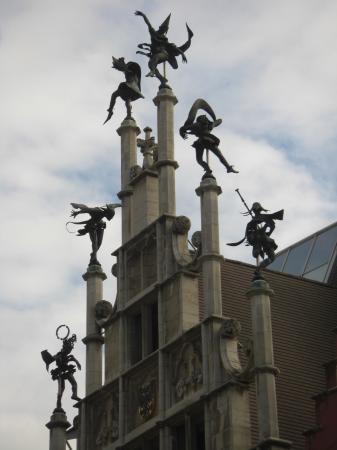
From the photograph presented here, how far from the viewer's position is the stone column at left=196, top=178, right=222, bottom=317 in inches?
1481

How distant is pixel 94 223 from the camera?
44094 mm

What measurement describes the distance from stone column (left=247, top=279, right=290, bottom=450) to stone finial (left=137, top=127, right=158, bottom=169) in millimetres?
7187

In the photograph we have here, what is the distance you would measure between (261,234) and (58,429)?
901cm

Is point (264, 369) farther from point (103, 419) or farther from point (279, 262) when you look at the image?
point (279, 262)

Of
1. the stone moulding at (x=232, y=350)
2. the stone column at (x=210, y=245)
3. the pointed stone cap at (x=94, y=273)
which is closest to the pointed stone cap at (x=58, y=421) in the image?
the pointed stone cap at (x=94, y=273)

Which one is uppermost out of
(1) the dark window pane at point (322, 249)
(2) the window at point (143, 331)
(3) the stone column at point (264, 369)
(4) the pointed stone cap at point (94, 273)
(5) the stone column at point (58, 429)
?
(1) the dark window pane at point (322, 249)

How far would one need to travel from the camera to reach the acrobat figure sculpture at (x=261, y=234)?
37344 mm

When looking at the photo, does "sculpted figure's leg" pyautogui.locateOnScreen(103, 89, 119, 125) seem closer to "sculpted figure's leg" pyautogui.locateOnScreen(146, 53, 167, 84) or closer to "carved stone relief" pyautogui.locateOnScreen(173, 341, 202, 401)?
"sculpted figure's leg" pyautogui.locateOnScreen(146, 53, 167, 84)

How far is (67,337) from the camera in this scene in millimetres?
43312

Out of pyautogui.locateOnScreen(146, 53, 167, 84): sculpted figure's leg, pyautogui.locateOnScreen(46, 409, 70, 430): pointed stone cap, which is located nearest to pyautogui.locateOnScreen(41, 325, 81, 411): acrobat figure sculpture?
pyautogui.locateOnScreen(46, 409, 70, 430): pointed stone cap

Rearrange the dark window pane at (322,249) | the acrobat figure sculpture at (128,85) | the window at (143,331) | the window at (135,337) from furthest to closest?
1. the dark window pane at (322,249)
2. the acrobat figure sculpture at (128,85)
3. the window at (135,337)
4. the window at (143,331)

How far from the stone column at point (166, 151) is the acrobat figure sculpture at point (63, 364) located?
4.83m

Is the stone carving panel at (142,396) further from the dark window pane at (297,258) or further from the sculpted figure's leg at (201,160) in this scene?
the dark window pane at (297,258)

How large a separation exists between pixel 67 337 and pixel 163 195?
5.07 meters
